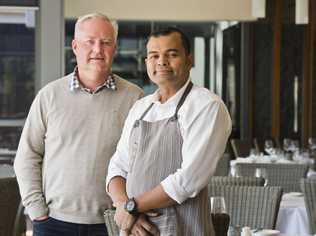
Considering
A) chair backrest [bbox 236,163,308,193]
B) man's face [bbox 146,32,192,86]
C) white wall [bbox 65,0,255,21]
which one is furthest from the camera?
white wall [bbox 65,0,255,21]

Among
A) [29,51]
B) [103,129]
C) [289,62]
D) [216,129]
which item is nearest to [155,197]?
[216,129]

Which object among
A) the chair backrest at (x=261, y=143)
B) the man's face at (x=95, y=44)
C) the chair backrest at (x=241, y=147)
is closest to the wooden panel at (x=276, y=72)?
the chair backrest at (x=261, y=143)

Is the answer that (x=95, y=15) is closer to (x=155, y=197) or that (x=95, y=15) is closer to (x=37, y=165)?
(x=37, y=165)

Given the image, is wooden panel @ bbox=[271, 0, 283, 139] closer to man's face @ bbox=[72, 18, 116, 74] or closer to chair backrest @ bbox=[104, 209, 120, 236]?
man's face @ bbox=[72, 18, 116, 74]

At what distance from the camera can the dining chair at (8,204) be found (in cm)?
516

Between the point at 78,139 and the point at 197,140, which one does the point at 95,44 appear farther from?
the point at 197,140

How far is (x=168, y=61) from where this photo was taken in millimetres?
2977

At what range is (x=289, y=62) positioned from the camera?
14094 millimetres

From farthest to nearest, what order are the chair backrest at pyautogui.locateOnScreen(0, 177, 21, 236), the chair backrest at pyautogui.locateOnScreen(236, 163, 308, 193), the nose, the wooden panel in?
1. the wooden panel
2. the chair backrest at pyautogui.locateOnScreen(236, 163, 308, 193)
3. the chair backrest at pyautogui.locateOnScreen(0, 177, 21, 236)
4. the nose

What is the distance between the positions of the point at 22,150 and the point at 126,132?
2.72 feet

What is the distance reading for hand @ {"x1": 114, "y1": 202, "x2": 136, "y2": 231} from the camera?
2955mm

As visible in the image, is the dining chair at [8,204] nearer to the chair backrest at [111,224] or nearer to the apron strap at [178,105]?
the chair backrest at [111,224]

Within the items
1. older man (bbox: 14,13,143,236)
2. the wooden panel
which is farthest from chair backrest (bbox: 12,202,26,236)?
the wooden panel

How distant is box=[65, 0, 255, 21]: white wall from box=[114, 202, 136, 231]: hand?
33.6 feet
